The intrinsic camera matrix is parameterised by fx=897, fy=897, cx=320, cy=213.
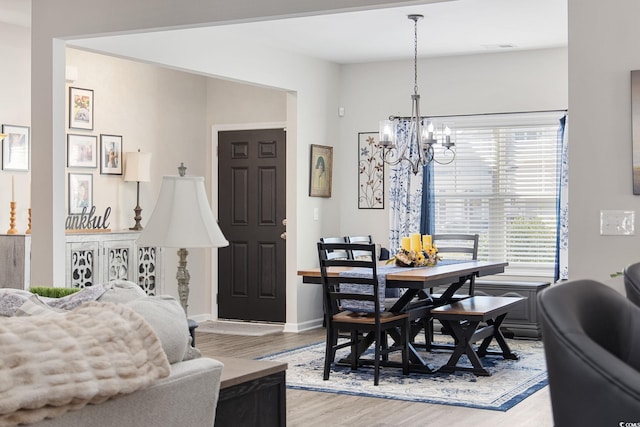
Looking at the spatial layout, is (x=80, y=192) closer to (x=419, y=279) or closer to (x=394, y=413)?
(x=419, y=279)

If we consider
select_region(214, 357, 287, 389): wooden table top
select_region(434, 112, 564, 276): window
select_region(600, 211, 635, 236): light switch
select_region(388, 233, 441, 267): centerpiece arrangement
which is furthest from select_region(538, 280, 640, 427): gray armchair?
select_region(434, 112, 564, 276): window

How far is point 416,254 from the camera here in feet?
22.1

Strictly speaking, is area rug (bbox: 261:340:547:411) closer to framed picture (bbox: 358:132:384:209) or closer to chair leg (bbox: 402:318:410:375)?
chair leg (bbox: 402:318:410:375)

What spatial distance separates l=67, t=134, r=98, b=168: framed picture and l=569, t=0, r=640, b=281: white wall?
4692mm

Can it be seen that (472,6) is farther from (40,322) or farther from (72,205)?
(40,322)

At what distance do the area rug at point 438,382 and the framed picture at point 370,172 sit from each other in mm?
2448

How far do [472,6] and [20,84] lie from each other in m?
3.65


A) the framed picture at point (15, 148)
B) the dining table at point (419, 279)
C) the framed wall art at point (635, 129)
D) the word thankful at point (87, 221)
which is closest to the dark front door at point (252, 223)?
the word thankful at point (87, 221)

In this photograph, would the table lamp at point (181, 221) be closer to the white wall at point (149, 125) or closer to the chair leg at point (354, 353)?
the chair leg at point (354, 353)

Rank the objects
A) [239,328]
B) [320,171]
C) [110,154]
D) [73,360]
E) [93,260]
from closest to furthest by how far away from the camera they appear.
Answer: [73,360]
[93,260]
[110,154]
[239,328]
[320,171]

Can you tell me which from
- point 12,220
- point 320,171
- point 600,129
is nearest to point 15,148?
point 12,220

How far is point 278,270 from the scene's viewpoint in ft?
29.6

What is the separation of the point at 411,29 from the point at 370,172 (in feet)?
6.78

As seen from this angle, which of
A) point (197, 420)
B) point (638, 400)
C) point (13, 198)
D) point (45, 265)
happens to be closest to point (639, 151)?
point (197, 420)
